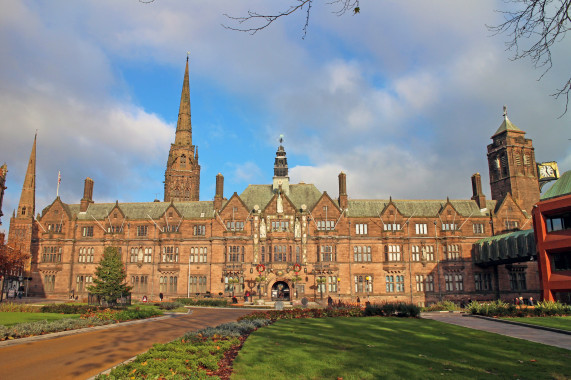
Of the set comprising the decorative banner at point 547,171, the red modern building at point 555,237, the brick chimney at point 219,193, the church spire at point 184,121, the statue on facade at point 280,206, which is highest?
the church spire at point 184,121

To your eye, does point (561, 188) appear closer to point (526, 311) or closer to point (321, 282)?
point (526, 311)

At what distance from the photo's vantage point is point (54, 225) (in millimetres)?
67062

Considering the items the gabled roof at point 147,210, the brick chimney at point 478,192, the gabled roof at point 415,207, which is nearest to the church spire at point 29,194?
the gabled roof at point 147,210

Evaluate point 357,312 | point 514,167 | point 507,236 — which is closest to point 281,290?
point 357,312

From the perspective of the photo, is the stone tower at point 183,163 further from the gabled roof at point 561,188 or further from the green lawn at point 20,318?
the gabled roof at point 561,188

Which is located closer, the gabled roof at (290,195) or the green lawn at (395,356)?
the green lawn at (395,356)

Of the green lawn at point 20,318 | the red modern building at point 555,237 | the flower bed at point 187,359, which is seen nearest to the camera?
the flower bed at point 187,359

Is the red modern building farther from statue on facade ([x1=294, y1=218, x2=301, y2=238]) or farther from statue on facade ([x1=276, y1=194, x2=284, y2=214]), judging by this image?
statue on facade ([x1=276, y1=194, x2=284, y2=214])

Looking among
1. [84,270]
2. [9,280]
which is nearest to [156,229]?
[84,270]

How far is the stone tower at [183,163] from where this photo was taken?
107 m

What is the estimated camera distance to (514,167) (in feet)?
222

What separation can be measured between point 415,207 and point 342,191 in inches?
488

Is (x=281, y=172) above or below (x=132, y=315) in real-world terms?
above

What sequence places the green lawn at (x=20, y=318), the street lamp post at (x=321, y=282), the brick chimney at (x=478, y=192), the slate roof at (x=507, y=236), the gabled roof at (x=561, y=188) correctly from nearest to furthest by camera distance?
the green lawn at (x=20, y=318)
the gabled roof at (x=561, y=188)
the slate roof at (x=507, y=236)
the street lamp post at (x=321, y=282)
the brick chimney at (x=478, y=192)
